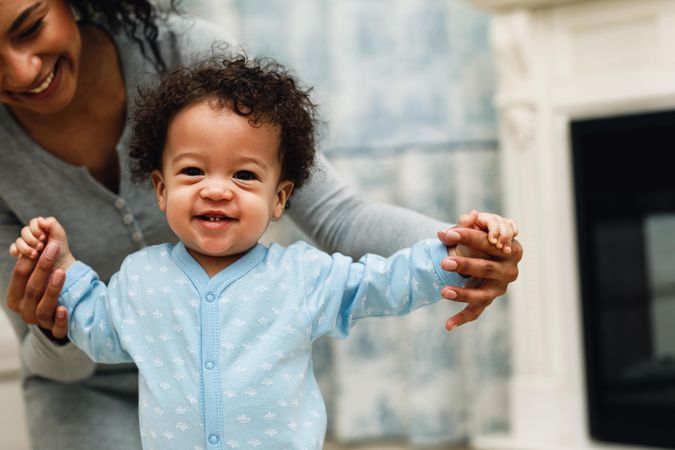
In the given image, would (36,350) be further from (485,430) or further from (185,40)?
(485,430)

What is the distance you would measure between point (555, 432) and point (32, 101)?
182cm

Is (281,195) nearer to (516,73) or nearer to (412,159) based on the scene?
(516,73)

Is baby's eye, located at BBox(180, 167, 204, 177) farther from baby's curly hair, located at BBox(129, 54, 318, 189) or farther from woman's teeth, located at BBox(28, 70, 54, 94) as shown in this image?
woman's teeth, located at BBox(28, 70, 54, 94)

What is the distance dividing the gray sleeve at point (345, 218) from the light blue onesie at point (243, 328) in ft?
0.57

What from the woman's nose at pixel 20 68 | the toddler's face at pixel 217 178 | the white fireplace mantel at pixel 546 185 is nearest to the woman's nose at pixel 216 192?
the toddler's face at pixel 217 178

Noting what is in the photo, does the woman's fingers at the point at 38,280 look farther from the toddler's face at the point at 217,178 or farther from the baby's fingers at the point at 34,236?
the toddler's face at the point at 217,178

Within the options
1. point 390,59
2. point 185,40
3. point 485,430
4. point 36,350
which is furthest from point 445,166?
point 36,350

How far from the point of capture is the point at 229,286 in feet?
3.31

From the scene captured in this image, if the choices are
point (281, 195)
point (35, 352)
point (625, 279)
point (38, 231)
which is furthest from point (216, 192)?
point (625, 279)

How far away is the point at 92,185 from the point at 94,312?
319 mm

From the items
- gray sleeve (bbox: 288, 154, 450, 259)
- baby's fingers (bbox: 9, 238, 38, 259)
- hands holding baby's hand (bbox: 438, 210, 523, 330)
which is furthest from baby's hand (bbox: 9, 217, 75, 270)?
hands holding baby's hand (bbox: 438, 210, 523, 330)

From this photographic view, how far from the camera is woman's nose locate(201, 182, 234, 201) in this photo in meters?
0.96

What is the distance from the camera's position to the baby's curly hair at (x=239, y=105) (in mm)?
1006

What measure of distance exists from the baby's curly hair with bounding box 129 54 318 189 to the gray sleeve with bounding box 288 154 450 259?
133mm
